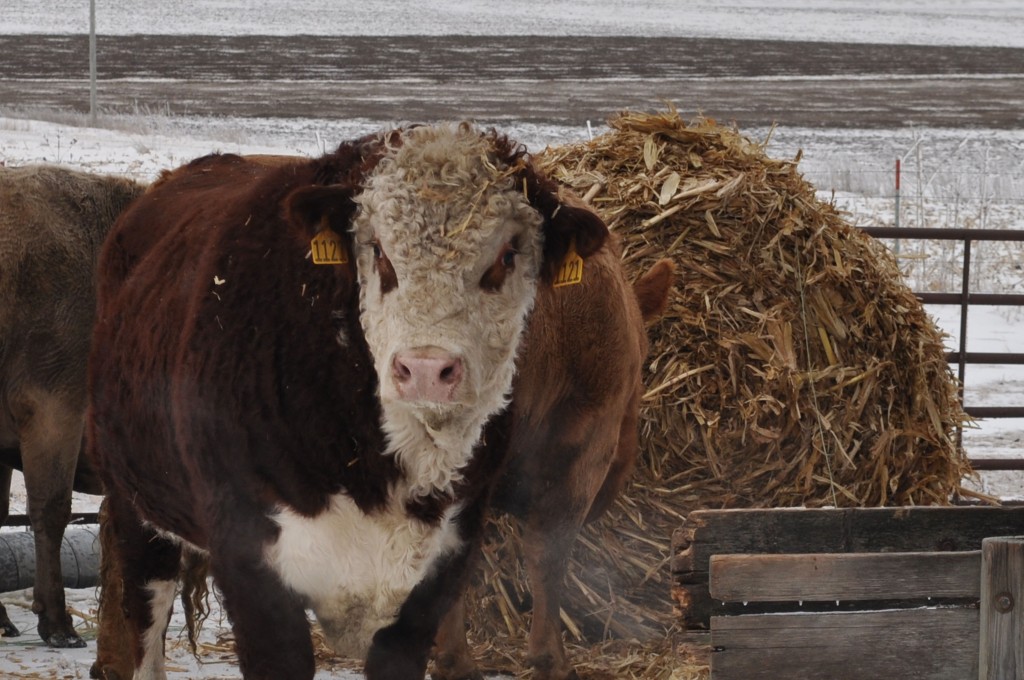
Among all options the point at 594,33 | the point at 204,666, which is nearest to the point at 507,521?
the point at 204,666

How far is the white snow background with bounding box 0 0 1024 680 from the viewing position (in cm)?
902

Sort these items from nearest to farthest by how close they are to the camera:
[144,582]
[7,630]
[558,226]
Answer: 1. [558,226]
2. [144,582]
3. [7,630]

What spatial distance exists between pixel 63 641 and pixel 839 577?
12.5ft

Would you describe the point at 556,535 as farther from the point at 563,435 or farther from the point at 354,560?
the point at 354,560

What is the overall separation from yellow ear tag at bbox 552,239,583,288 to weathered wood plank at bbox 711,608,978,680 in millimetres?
1104

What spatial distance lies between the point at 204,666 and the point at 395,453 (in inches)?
89.3

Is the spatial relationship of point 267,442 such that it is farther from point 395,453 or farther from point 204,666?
point 204,666

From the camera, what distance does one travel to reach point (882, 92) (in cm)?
3002

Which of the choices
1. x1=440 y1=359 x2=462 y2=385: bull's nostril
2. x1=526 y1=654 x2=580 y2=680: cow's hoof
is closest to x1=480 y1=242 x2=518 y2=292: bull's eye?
x1=440 y1=359 x2=462 y2=385: bull's nostril

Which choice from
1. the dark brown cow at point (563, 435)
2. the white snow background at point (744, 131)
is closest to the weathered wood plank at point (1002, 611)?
the dark brown cow at point (563, 435)

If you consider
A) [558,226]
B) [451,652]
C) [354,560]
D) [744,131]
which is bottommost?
[451,652]

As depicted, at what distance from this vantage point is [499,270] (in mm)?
3539

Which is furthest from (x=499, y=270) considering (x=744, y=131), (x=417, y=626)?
(x=744, y=131)

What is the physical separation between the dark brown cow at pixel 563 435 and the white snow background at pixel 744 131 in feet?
2.71
